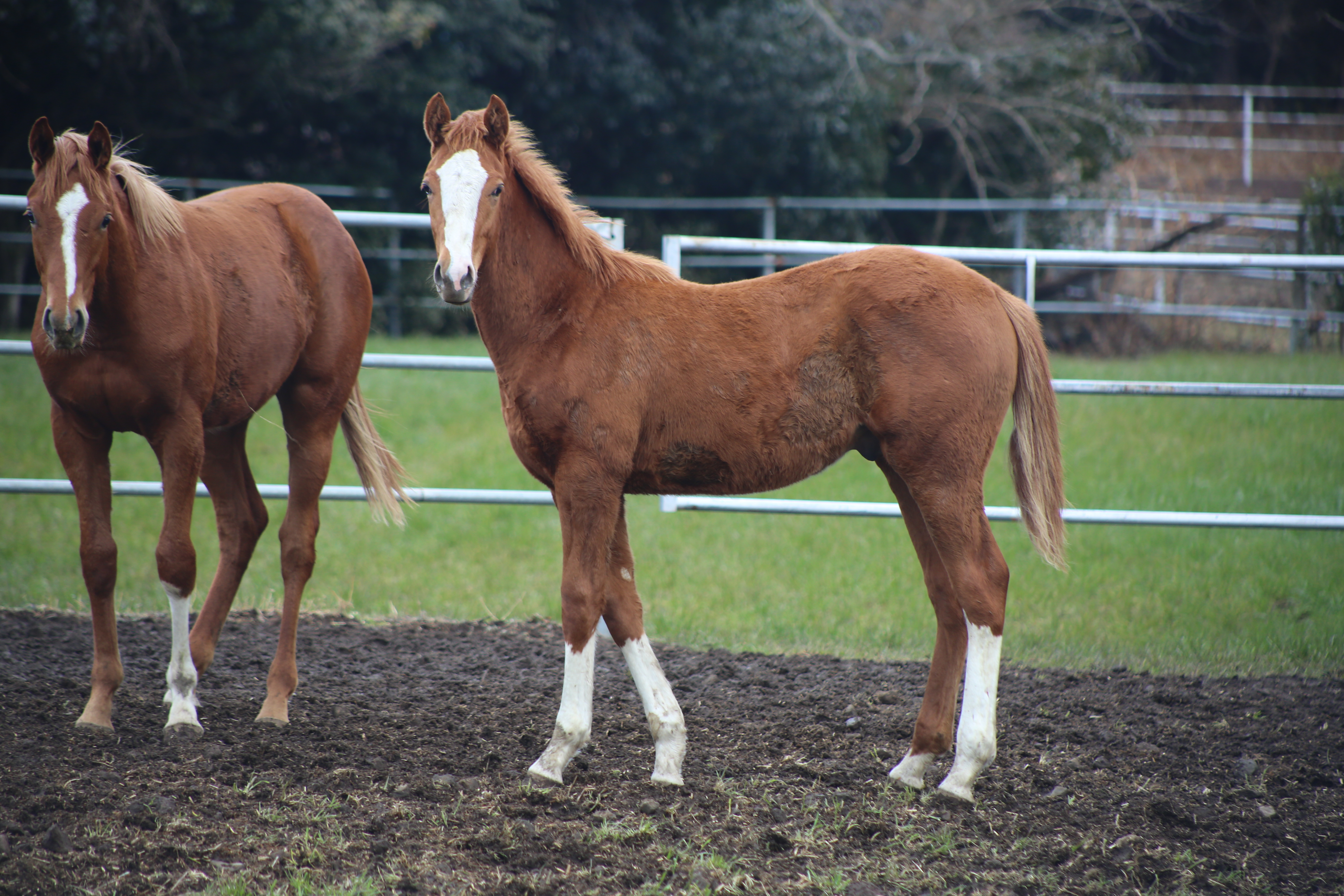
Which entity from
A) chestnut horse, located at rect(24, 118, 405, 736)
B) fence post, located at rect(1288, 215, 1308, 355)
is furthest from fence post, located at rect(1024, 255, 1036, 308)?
fence post, located at rect(1288, 215, 1308, 355)

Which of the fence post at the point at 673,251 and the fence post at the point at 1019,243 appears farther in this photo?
the fence post at the point at 1019,243

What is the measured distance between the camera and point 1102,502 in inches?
275

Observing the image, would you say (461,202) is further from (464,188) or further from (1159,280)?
(1159,280)

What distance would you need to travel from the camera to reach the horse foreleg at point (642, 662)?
3.07 meters

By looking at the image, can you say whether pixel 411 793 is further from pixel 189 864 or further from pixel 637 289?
pixel 637 289

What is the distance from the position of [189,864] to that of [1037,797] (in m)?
2.30

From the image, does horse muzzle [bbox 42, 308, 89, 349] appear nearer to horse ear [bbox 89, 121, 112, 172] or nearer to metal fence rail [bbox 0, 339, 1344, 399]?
horse ear [bbox 89, 121, 112, 172]

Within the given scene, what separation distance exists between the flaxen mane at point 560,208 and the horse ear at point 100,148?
1.01 metres

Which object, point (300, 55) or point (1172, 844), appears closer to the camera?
point (1172, 844)

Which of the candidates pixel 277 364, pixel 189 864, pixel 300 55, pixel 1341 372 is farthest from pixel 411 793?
pixel 300 55

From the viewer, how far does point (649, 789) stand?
3012 mm

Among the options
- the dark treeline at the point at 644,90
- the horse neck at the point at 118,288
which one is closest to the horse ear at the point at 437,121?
the horse neck at the point at 118,288

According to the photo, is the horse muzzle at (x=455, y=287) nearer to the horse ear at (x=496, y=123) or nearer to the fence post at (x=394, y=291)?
the horse ear at (x=496, y=123)

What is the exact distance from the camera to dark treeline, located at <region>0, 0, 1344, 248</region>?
480 inches
